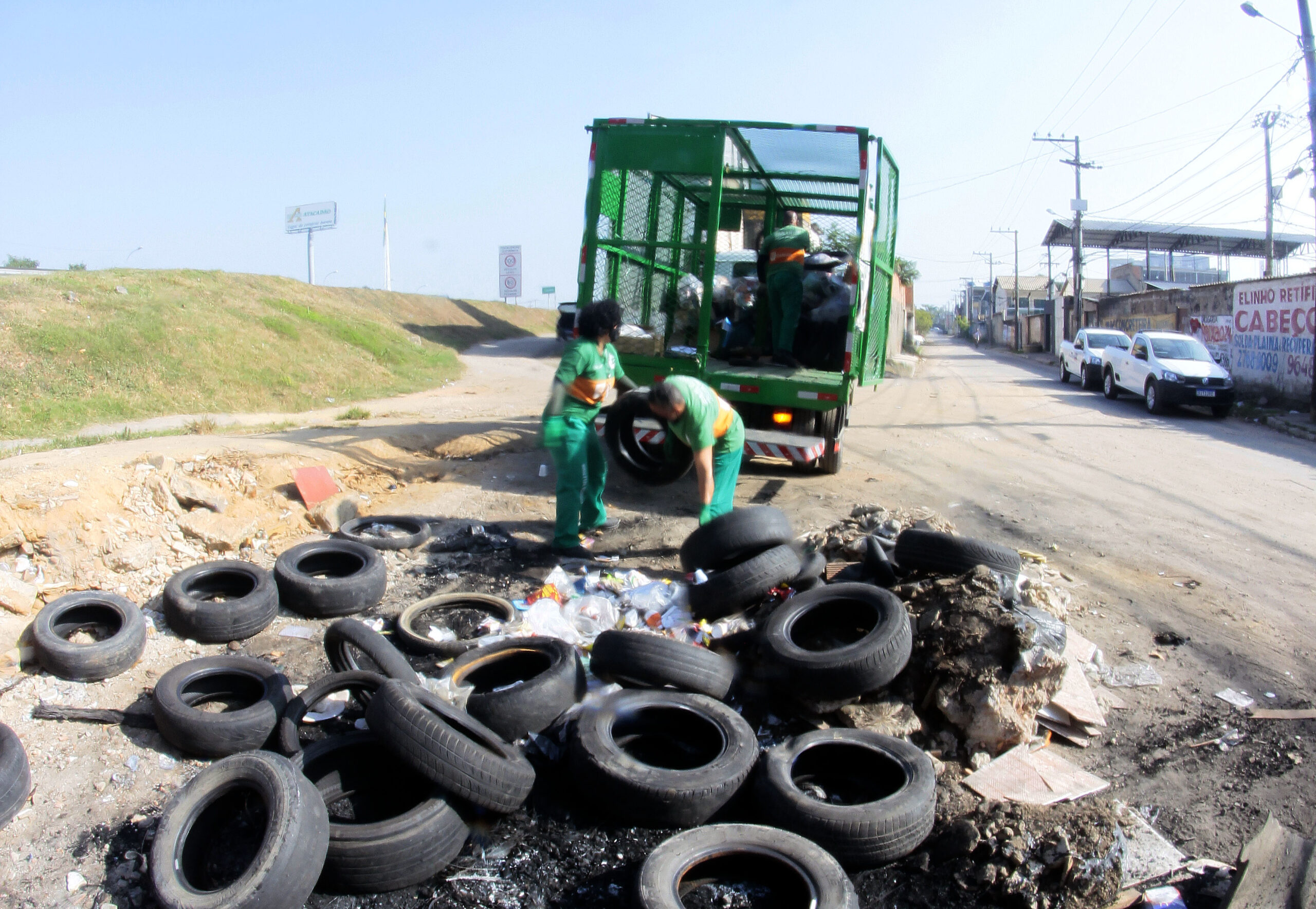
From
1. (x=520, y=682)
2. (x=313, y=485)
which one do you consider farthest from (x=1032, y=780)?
(x=313, y=485)

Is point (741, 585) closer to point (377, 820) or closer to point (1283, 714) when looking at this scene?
point (377, 820)

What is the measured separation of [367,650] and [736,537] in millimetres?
2147

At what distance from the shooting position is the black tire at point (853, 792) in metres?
A: 2.93

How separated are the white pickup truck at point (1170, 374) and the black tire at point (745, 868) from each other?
16.1m

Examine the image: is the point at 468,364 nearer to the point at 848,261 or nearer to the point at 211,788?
the point at 848,261

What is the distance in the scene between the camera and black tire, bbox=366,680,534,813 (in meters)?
2.92

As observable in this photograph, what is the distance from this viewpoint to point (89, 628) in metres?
4.61

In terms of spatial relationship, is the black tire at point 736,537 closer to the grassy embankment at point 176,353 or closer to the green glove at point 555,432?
the green glove at point 555,432

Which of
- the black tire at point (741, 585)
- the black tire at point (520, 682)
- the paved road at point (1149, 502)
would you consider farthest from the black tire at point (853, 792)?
the paved road at point (1149, 502)

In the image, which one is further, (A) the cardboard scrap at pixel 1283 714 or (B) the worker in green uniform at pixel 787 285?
(B) the worker in green uniform at pixel 787 285

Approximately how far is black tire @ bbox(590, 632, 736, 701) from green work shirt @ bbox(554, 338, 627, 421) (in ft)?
8.54

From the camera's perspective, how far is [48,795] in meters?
3.33

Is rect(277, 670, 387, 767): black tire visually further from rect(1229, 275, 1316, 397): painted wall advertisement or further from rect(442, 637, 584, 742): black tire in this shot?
rect(1229, 275, 1316, 397): painted wall advertisement

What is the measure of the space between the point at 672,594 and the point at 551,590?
77 centimetres
